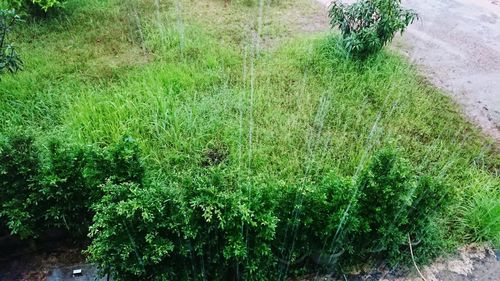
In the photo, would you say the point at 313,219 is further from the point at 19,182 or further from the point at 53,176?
the point at 19,182

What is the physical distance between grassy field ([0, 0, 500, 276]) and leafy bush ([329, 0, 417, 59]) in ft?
0.73

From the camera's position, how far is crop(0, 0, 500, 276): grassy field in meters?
3.88

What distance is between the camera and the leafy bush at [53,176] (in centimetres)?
284

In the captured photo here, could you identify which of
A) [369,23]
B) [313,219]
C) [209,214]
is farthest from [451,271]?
[369,23]

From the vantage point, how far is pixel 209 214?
8.15 ft

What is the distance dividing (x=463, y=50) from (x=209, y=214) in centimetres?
507

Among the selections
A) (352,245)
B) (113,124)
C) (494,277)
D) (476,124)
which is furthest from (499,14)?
(113,124)

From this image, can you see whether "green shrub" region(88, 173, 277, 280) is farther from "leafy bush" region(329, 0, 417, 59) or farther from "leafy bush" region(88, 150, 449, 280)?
"leafy bush" region(329, 0, 417, 59)

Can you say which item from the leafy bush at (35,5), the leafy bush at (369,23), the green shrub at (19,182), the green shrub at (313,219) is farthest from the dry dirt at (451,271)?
the leafy bush at (35,5)

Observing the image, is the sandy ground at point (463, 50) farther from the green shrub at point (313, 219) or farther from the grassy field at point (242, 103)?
the green shrub at point (313, 219)

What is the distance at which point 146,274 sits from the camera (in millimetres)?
2623

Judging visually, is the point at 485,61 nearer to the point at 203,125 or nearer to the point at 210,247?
the point at 203,125

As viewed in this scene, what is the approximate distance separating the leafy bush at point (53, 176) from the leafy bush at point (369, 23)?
3432 millimetres

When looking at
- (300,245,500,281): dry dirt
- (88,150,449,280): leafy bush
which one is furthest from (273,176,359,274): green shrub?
(300,245,500,281): dry dirt
